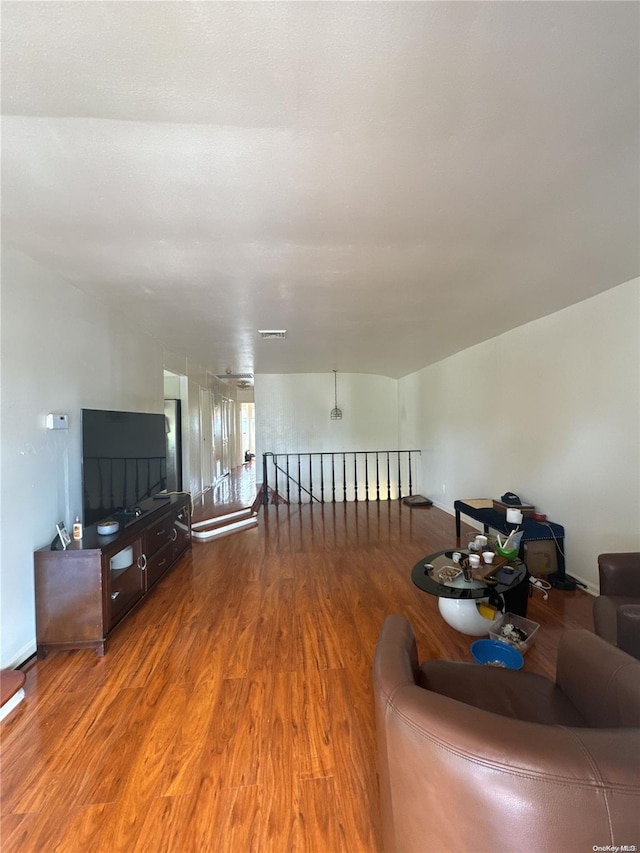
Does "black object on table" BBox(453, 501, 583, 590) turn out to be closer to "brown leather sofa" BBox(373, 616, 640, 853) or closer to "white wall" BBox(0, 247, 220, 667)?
"brown leather sofa" BBox(373, 616, 640, 853)

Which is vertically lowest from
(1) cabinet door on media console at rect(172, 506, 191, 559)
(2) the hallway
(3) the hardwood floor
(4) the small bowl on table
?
(3) the hardwood floor

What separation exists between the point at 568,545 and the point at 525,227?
2785 millimetres

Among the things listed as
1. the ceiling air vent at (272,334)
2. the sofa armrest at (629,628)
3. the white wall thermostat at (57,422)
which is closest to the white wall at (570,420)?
the sofa armrest at (629,628)

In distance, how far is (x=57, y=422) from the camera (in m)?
2.43

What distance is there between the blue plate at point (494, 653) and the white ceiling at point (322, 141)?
238cm

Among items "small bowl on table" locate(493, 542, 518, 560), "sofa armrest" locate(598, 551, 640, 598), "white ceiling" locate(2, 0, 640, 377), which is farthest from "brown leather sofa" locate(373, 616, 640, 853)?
"white ceiling" locate(2, 0, 640, 377)

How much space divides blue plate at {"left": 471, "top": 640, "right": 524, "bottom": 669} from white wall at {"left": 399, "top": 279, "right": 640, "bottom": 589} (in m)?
1.42

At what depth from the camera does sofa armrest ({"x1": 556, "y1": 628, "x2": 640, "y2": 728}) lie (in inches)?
41.1

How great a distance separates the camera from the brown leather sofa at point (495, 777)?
659 millimetres

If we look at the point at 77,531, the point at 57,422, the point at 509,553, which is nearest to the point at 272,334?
the point at 57,422

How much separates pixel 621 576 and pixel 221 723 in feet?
7.67

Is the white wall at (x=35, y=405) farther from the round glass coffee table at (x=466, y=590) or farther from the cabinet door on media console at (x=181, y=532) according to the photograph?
the round glass coffee table at (x=466, y=590)

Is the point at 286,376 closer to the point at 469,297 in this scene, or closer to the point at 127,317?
the point at 127,317

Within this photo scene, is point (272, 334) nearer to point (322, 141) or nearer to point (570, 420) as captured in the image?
point (322, 141)
